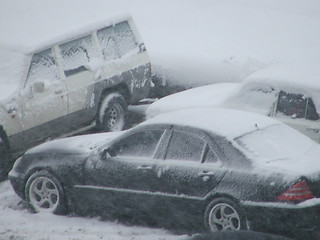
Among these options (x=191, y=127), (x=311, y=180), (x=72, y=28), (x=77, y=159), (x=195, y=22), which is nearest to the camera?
(x=311, y=180)

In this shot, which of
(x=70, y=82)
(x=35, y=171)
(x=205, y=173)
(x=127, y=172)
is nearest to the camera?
(x=205, y=173)

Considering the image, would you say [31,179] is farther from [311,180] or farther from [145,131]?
[311,180]

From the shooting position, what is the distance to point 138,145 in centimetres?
757

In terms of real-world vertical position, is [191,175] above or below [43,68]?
below

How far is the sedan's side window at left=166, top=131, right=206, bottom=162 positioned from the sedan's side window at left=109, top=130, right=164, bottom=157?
0.67 feet

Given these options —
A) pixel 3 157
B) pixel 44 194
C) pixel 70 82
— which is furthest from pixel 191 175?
pixel 70 82

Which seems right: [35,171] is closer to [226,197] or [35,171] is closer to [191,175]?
[191,175]

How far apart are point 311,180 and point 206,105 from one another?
3464 millimetres

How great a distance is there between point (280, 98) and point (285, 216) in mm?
2930

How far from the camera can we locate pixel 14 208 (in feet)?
28.1

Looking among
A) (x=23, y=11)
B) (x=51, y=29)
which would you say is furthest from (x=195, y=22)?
(x=51, y=29)

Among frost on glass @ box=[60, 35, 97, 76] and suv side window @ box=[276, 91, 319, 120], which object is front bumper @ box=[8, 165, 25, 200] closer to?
frost on glass @ box=[60, 35, 97, 76]

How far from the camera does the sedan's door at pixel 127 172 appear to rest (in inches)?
290

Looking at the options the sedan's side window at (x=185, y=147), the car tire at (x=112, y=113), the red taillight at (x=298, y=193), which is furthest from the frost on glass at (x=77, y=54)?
the red taillight at (x=298, y=193)
